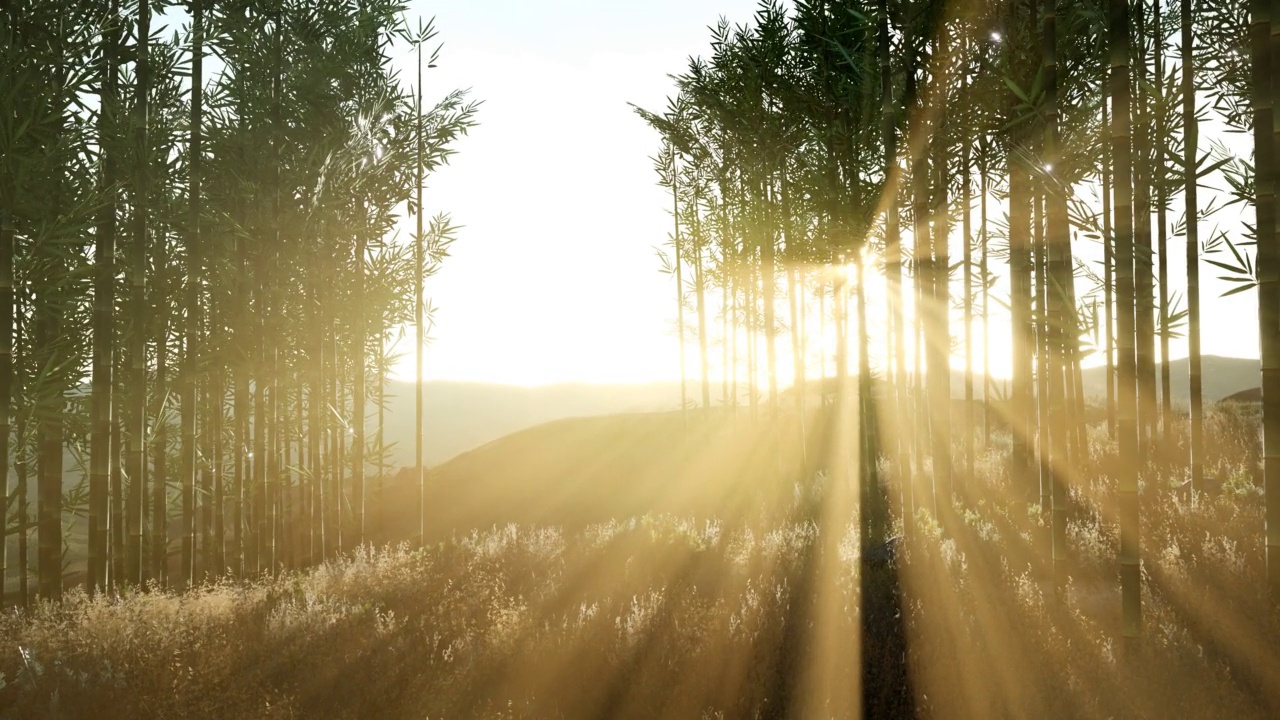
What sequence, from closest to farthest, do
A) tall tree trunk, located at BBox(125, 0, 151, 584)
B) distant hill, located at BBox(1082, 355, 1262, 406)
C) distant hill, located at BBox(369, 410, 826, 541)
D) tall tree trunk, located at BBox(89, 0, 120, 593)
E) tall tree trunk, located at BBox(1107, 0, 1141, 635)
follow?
1. tall tree trunk, located at BBox(1107, 0, 1141, 635)
2. tall tree trunk, located at BBox(89, 0, 120, 593)
3. tall tree trunk, located at BBox(125, 0, 151, 584)
4. distant hill, located at BBox(369, 410, 826, 541)
5. distant hill, located at BBox(1082, 355, 1262, 406)

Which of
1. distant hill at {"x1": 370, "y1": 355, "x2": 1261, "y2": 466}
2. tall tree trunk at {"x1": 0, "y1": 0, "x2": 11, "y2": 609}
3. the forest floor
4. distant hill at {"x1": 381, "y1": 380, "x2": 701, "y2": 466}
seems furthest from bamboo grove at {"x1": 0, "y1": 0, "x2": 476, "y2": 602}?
distant hill at {"x1": 381, "y1": 380, "x2": 701, "y2": 466}

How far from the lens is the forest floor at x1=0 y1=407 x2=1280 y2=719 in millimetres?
5484

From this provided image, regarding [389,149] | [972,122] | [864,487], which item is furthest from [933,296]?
[389,149]

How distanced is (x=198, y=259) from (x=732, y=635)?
30.9 feet

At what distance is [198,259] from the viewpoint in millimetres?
11234

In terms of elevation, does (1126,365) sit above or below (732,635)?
above

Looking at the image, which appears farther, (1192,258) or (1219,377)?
(1219,377)

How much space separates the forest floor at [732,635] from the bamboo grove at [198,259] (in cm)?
372

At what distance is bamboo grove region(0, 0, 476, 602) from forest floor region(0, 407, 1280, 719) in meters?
3.72

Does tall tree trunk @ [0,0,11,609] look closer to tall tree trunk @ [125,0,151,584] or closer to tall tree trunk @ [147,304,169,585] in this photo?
tall tree trunk @ [125,0,151,584]

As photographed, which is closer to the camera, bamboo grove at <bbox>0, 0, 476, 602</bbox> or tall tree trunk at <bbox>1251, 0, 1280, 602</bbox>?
tall tree trunk at <bbox>1251, 0, 1280, 602</bbox>

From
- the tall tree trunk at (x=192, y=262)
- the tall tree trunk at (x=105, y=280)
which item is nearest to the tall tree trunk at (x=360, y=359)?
the tall tree trunk at (x=192, y=262)

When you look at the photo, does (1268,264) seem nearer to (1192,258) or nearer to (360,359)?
(1192,258)

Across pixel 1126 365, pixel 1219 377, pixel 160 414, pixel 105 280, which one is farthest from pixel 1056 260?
pixel 1219 377
